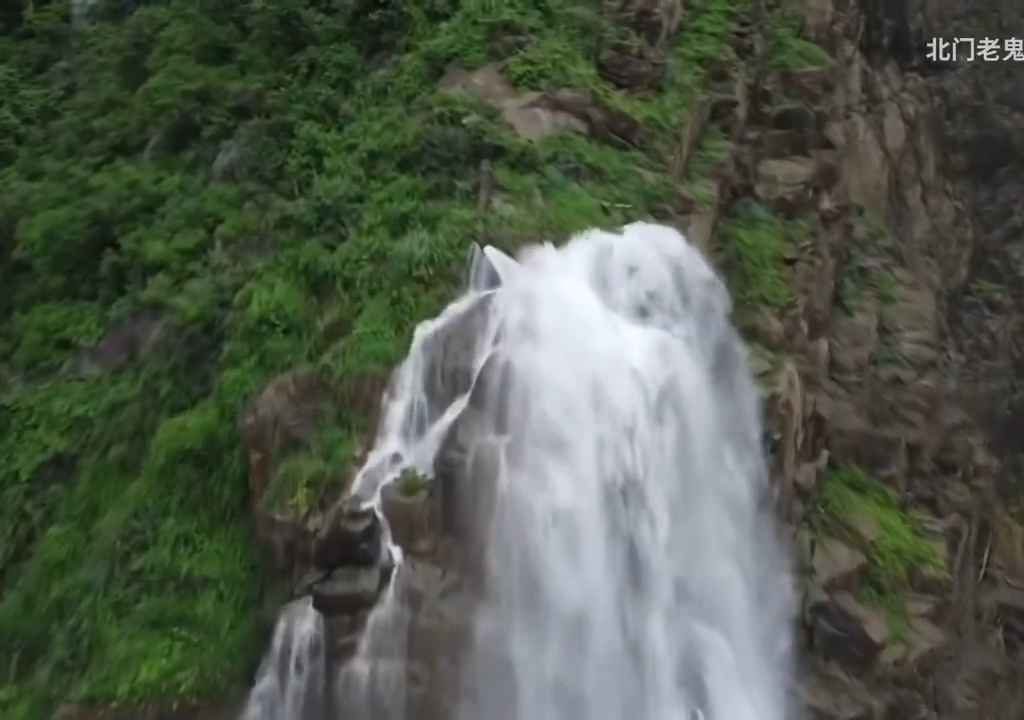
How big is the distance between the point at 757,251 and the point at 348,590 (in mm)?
4158

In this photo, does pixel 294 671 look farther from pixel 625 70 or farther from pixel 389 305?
pixel 625 70

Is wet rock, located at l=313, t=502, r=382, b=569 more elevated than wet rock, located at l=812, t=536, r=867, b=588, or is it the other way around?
wet rock, located at l=313, t=502, r=382, b=569

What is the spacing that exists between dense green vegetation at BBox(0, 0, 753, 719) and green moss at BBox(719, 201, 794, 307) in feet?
2.61

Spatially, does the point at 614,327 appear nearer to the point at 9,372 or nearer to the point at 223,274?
the point at 223,274

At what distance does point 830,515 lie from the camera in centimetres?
783

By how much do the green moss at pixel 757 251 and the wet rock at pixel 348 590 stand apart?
3.48m

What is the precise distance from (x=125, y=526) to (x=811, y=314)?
4.97 meters

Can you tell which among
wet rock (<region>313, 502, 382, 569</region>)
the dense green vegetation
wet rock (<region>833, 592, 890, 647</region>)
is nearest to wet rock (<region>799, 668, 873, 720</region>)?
wet rock (<region>833, 592, 890, 647</region>)

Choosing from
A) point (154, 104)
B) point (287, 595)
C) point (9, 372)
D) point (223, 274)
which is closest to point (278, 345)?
point (223, 274)

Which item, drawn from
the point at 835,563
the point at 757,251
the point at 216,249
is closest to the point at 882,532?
the point at 835,563

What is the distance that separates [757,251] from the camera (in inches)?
327

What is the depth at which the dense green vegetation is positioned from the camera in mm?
6223

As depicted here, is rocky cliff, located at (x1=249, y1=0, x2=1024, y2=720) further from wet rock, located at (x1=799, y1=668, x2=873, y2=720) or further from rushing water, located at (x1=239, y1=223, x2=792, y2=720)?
rushing water, located at (x1=239, y1=223, x2=792, y2=720)

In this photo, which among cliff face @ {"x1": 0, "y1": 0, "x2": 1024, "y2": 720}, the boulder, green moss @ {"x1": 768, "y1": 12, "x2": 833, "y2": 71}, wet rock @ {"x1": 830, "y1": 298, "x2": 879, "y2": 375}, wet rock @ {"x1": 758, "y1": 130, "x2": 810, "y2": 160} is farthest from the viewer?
green moss @ {"x1": 768, "y1": 12, "x2": 833, "y2": 71}
